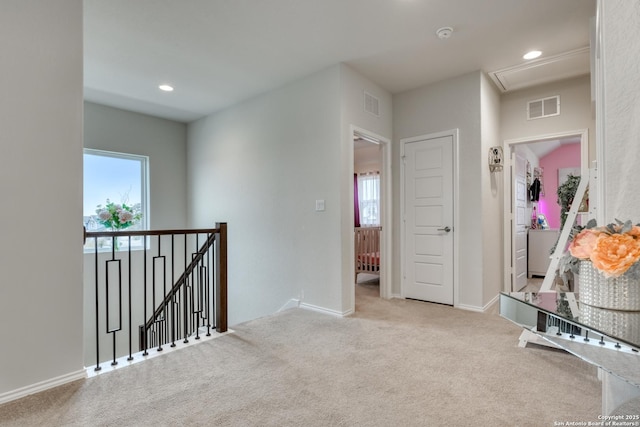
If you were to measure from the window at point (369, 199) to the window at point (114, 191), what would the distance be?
416 cm

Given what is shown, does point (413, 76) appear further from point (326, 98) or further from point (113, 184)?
point (113, 184)

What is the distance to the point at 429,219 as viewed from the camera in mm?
3977

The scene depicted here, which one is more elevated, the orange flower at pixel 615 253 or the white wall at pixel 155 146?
the white wall at pixel 155 146

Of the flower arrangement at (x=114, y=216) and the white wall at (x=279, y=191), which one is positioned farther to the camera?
the flower arrangement at (x=114, y=216)

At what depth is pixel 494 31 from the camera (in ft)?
9.38

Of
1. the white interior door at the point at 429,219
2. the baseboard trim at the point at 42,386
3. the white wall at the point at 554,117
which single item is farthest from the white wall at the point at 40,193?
the white wall at the point at 554,117

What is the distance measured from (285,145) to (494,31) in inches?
93.9

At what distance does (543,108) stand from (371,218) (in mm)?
3757

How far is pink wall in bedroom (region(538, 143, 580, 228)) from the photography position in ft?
20.9

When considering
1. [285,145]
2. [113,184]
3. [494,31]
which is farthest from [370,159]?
[113,184]

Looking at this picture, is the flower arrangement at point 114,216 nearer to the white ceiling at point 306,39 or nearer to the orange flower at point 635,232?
the white ceiling at point 306,39

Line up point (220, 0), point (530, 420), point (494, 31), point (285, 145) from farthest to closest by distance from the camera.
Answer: point (285, 145) → point (494, 31) → point (220, 0) → point (530, 420)

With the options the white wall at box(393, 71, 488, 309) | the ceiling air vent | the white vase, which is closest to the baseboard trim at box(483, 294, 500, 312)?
the white wall at box(393, 71, 488, 309)

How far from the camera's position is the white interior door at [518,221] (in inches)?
167
